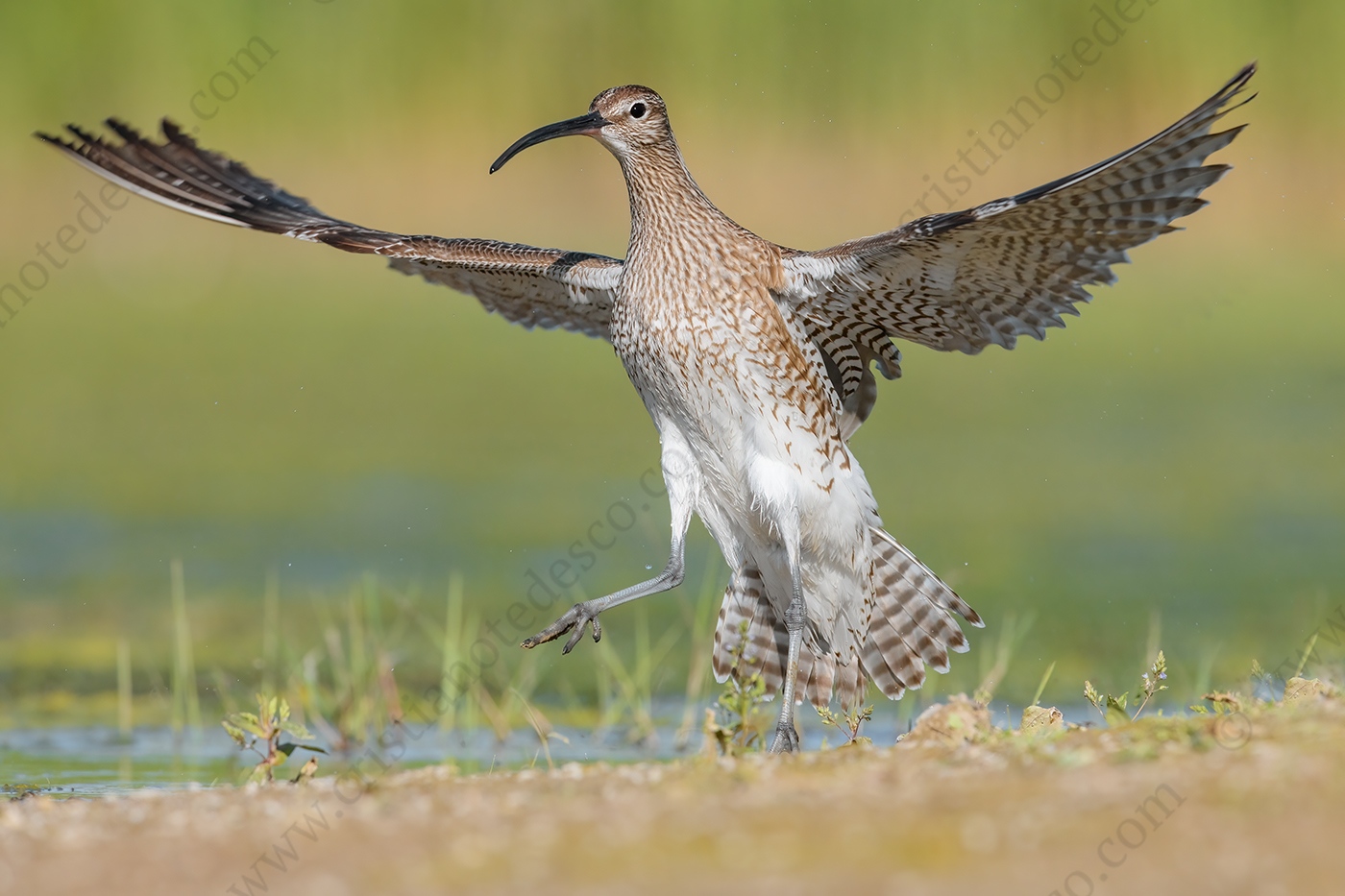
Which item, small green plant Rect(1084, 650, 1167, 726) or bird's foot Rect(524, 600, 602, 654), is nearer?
small green plant Rect(1084, 650, 1167, 726)

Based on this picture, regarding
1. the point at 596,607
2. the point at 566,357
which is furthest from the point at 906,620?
the point at 566,357

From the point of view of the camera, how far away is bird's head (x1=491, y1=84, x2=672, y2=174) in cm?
706

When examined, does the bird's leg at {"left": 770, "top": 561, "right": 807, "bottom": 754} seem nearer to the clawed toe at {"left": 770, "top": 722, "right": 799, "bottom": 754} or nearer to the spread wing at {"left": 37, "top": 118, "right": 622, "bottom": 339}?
the clawed toe at {"left": 770, "top": 722, "right": 799, "bottom": 754}

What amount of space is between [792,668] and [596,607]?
828mm

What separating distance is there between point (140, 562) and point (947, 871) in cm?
831

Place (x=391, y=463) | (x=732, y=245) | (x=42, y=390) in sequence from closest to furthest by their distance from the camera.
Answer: (x=732, y=245) → (x=391, y=463) → (x=42, y=390)

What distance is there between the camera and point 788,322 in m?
6.75

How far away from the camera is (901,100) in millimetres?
17906

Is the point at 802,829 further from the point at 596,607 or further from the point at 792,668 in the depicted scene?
the point at 596,607

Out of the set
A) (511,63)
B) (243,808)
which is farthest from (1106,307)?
(243,808)

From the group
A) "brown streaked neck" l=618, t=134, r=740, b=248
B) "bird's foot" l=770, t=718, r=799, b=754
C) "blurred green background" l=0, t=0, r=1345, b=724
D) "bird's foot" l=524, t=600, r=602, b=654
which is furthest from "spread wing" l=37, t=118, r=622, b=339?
"bird's foot" l=770, t=718, r=799, b=754

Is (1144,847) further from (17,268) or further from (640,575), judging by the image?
(17,268)

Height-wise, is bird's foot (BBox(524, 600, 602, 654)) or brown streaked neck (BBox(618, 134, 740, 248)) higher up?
brown streaked neck (BBox(618, 134, 740, 248))

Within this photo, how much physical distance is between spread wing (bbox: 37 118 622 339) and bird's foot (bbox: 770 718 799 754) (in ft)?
6.60
